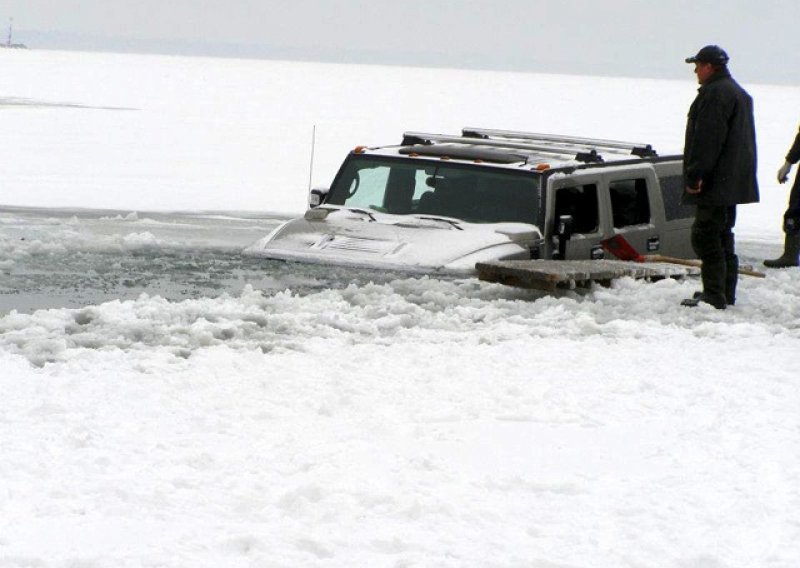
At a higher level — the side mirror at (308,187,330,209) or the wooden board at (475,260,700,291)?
the side mirror at (308,187,330,209)

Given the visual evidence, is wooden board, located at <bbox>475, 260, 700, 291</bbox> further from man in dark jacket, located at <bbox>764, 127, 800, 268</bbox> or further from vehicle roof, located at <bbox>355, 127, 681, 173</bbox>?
man in dark jacket, located at <bbox>764, 127, 800, 268</bbox>

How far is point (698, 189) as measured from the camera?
30.8 ft

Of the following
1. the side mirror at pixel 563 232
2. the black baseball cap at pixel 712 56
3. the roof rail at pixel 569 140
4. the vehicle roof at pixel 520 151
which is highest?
the black baseball cap at pixel 712 56

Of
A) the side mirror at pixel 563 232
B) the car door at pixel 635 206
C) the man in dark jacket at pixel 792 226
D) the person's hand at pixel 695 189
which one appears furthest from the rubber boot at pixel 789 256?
the person's hand at pixel 695 189

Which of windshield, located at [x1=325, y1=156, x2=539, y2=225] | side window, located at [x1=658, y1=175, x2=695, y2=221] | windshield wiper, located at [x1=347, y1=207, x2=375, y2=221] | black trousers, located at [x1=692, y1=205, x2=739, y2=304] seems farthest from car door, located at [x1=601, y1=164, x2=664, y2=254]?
windshield wiper, located at [x1=347, y1=207, x2=375, y2=221]

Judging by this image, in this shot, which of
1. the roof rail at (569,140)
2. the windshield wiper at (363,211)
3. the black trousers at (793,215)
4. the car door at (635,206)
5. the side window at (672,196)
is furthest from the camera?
the black trousers at (793,215)

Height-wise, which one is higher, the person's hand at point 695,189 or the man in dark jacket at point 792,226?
the person's hand at point 695,189

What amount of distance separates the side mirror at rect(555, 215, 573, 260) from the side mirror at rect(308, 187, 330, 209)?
1925 millimetres

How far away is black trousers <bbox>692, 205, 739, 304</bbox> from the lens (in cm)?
955

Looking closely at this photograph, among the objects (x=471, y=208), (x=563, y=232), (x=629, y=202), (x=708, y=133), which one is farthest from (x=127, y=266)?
(x=708, y=133)

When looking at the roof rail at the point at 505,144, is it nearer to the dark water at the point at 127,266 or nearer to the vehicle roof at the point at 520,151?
the vehicle roof at the point at 520,151

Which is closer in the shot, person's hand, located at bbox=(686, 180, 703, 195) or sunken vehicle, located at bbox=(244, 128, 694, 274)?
person's hand, located at bbox=(686, 180, 703, 195)

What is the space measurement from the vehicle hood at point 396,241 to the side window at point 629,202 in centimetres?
95

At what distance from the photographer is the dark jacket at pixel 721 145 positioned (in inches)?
366
